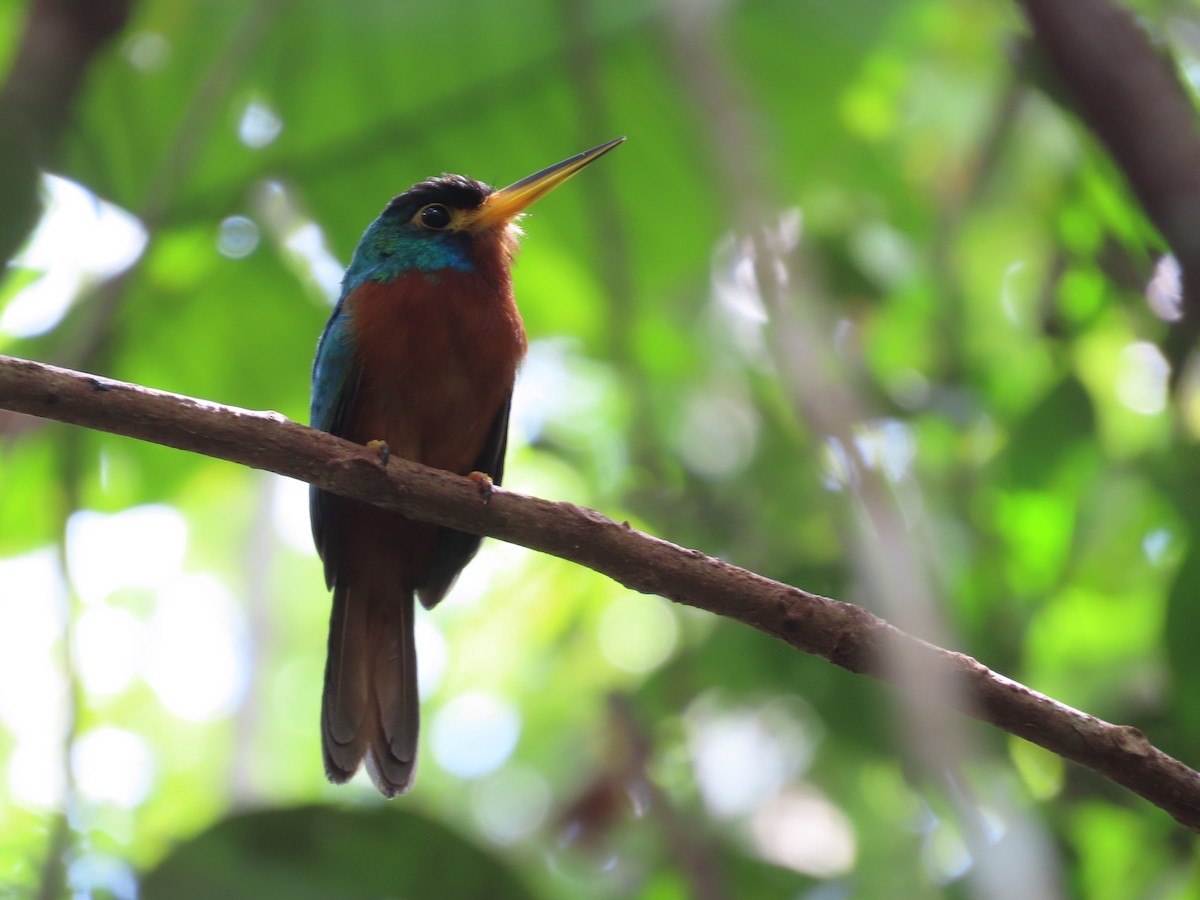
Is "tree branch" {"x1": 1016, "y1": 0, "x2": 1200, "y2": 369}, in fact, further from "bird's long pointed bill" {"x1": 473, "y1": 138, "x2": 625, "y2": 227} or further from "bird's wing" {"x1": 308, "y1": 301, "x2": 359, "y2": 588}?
"bird's wing" {"x1": 308, "y1": 301, "x2": 359, "y2": 588}

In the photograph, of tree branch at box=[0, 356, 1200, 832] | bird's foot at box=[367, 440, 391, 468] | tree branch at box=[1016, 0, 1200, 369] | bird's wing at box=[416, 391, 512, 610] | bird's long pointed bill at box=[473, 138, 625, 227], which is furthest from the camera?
bird's wing at box=[416, 391, 512, 610]

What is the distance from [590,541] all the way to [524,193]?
1224 millimetres

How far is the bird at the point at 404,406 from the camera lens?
2.57 meters

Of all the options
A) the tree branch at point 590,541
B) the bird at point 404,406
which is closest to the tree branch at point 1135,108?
the tree branch at point 590,541

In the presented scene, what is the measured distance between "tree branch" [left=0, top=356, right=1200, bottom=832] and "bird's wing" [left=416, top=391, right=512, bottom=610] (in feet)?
2.92

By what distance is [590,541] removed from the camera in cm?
172

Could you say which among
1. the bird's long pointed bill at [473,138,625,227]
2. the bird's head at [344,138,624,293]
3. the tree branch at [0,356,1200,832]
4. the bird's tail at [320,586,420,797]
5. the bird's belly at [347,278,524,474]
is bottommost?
the bird's tail at [320,586,420,797]

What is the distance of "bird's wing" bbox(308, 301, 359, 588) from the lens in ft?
8.50

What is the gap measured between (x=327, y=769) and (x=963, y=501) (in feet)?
5.35

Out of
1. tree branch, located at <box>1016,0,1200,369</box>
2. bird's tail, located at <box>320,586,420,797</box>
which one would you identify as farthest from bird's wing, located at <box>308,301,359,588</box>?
tree branch, located at <box>1016,0,1200,369</box>

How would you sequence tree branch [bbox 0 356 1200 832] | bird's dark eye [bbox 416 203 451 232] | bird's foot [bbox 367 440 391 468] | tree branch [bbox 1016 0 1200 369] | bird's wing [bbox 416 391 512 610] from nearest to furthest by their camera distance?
tree branch [bbox 1016 0 1200 369], tree branch [bbox 0 356 1200 832], bird's foot [bbox 367 440 391 468], bird's wing [bbox 416 391 512 610], bird's dark eye [bbox 416 203 451 232]

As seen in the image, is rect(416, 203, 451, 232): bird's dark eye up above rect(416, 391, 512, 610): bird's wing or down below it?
above

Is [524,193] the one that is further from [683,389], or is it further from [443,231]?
[683,389]

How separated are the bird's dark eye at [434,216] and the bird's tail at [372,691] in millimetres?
834
